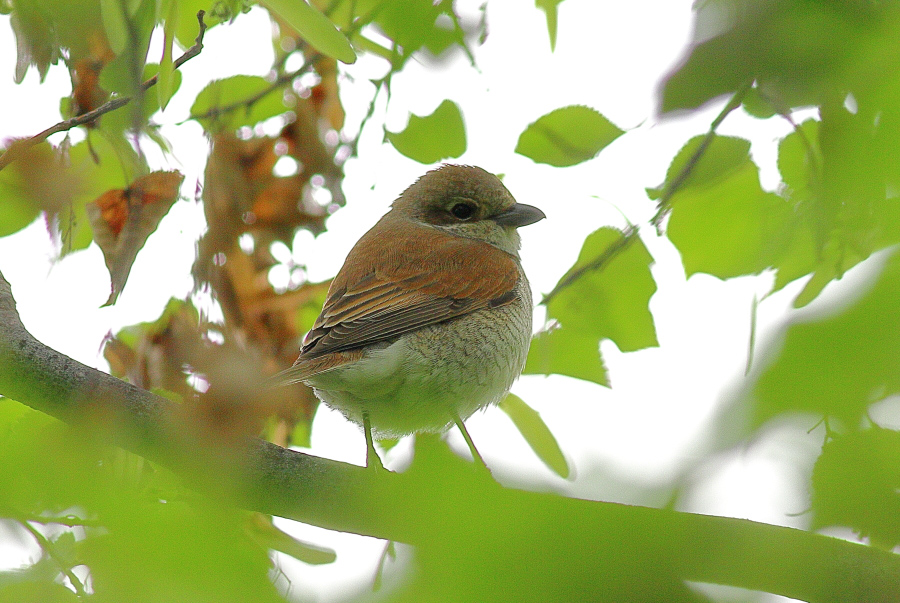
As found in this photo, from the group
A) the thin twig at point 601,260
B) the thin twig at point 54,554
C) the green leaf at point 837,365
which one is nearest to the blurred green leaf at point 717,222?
the thin twig at point 601,260

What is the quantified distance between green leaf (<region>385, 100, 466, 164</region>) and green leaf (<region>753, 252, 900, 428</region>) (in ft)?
7.19

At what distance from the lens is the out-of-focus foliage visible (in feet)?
1.84

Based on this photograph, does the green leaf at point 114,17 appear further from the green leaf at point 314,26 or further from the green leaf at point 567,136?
the green leaf at point 567,136

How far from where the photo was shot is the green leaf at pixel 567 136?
2.38m

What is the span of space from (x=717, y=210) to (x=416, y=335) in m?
1.51

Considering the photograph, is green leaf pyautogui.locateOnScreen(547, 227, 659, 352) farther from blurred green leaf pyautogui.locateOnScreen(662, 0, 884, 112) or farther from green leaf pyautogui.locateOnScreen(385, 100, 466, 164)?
blurred green leaf pyautogui.locateOnScreen(662, 0, 884, 112)

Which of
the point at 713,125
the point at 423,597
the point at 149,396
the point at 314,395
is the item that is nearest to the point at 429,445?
the point at 423,597

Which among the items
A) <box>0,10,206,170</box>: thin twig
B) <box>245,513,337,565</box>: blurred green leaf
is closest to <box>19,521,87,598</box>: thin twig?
<box>245,513,337,565</box>: blurred green leaf

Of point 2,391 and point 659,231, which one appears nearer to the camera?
point 2,391

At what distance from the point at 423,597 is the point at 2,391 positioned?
1815mm

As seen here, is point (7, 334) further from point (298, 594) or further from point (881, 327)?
point (881, 327)

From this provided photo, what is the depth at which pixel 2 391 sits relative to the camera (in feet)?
6.65

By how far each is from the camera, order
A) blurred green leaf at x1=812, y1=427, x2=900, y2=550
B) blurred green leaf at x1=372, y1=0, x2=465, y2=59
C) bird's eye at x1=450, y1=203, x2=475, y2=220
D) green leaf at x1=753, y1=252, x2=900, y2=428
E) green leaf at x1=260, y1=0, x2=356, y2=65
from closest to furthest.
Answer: green leaf at x1=753, y1=252, x2=900, y2=428
blurred green leaf at x1=812, y1=427, x2=900, y2=550
blurred green leaf at x1=372, y1=0, x2=465, y2=59
green leaf at x1=260, y1=0, x2=356, y2=65
bird's eye at x1=450, y1=203, x2=475, y2=220

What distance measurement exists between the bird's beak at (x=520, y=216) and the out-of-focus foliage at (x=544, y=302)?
115 centimetres
